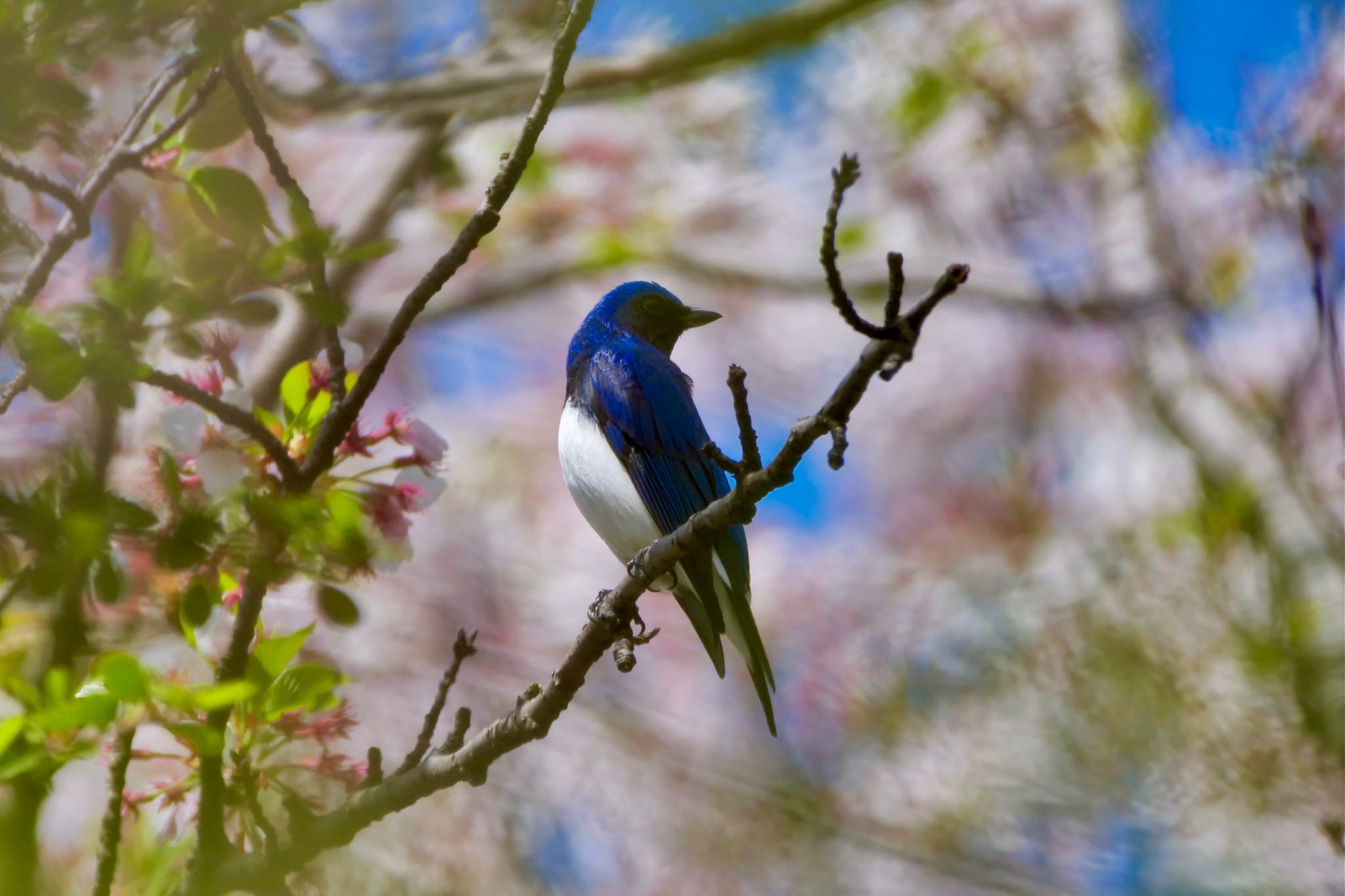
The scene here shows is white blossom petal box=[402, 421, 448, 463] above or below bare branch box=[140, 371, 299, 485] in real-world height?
above

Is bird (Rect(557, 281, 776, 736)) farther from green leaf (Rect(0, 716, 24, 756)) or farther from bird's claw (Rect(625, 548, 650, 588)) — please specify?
green leaf (Rect(0, 716, 24, 756))

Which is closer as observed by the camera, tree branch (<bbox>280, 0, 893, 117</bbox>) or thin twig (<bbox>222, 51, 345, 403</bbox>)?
thin twig (<bbox>222, 51, 345, 403</bbox>)

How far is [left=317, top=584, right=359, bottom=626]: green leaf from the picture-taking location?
2045 millimetres

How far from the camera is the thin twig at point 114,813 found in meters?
1.86

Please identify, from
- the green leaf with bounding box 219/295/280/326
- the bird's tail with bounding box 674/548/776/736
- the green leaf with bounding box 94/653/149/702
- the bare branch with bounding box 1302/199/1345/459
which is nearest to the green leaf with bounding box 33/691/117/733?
the green leaf with bounding box 94/653/149/702

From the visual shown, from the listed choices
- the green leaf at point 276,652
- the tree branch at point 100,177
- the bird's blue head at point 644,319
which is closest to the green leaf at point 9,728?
the green leaf at point 276,652

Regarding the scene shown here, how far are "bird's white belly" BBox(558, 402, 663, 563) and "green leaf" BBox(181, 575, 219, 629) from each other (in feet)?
5.36

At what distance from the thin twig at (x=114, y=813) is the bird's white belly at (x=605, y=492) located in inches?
62.7

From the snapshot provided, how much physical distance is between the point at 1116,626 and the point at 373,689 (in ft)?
11.1

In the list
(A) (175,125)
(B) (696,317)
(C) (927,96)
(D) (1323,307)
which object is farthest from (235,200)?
(C) (927,96)

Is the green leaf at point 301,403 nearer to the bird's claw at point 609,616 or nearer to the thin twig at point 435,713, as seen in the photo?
the thin twig at point 435,713

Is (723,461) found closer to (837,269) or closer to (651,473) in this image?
(837,269)

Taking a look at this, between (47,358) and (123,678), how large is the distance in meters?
0.45

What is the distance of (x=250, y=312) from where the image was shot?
1.88 metres
